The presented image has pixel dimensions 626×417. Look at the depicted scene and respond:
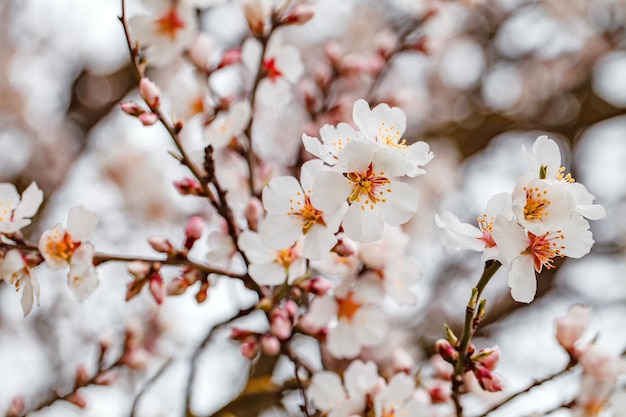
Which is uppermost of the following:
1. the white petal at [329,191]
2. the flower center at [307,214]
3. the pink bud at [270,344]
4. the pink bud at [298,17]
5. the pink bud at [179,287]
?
the white petal at [329,191]

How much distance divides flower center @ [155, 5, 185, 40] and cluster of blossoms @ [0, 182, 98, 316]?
64 centimetres

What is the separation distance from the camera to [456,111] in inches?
161

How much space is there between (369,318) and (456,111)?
277 centimetres

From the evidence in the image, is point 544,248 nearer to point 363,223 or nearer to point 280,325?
point 363,223

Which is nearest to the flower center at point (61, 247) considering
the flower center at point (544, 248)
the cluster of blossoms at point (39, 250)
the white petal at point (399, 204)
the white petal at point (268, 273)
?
the cluster of blossoms at point (39, 250)

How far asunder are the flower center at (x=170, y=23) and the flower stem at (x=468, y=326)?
1.02 meters

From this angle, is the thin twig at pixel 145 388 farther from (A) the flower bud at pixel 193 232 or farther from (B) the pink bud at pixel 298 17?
(B) the pink bud at pixel 298 17

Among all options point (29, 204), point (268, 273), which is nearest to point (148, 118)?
point (29, 204)

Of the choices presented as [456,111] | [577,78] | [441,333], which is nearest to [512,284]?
[441,333]

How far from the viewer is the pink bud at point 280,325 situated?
1.36 m

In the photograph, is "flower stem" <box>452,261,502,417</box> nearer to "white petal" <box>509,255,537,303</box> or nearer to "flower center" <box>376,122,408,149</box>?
"white petal" <box>509,255,537,303</box>

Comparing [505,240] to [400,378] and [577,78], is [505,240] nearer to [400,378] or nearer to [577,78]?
[400,378]

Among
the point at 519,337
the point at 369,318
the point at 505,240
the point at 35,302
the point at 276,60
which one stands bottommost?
the point at 519,337

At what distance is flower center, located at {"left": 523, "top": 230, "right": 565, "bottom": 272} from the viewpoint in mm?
1064
